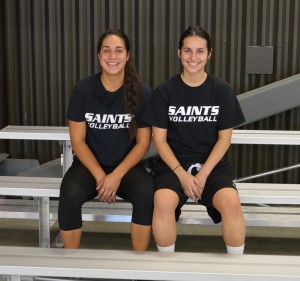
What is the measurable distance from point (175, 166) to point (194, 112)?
275 mm

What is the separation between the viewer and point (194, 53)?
2498 mm

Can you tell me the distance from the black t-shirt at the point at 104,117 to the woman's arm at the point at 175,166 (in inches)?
4.0

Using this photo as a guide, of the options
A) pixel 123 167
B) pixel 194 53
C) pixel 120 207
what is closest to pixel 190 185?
pixel 123 167

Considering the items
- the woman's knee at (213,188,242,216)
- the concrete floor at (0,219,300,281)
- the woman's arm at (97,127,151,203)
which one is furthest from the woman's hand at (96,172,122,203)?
the concrete floor at (0,219,300,281)

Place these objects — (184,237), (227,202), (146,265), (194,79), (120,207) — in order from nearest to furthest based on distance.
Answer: (146,265), (227,202), (194,79), (120,207), (184,237)

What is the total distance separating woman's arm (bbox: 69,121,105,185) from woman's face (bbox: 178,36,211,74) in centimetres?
58

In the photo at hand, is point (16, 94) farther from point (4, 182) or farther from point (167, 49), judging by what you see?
point (4, 182)

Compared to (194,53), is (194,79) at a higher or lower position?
lower

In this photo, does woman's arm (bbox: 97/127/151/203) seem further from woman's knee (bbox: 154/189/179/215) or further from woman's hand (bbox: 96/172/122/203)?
woman's knee (bbox: 154/189/179/215)

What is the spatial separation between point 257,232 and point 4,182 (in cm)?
169

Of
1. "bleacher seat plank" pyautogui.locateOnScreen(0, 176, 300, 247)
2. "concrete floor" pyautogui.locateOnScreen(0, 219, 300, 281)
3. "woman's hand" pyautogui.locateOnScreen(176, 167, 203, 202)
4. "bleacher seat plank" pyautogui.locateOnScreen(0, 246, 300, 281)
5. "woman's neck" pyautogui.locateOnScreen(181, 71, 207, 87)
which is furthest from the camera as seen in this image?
"concrete floor" pyautogui.locateOnScreen(0, 219, 300, 281)

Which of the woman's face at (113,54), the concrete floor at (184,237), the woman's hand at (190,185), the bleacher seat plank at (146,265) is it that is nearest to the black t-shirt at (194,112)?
the woman's hand at (190,185)

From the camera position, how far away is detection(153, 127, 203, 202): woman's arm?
2.46 meters

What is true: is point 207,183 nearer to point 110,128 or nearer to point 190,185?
point 190,185
